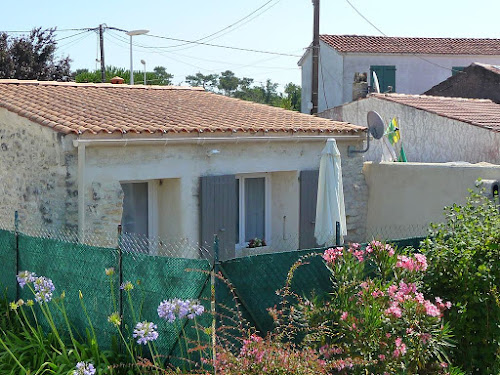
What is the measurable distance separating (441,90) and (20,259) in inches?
748

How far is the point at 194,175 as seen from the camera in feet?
39.2

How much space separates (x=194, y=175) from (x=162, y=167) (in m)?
0.59

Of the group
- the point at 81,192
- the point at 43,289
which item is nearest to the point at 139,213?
the point at 81,192

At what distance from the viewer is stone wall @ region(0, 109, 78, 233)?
1073cm

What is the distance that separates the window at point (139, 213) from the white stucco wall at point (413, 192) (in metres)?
3.96

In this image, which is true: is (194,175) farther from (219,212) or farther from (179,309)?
(179,309)

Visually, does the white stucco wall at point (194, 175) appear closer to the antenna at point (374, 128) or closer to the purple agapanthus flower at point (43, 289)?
the antenna at point (374, 128)

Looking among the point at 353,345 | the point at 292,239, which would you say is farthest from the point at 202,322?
the point at 292,239

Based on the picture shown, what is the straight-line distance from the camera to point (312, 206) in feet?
44.4

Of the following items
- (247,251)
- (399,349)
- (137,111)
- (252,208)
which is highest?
(137,111)

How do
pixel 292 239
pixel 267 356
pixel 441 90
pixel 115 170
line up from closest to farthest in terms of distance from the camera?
pixel 267 356, pixel 115 170, pixel 292 239, pixel 441 90

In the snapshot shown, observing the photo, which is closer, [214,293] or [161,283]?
[214,293]

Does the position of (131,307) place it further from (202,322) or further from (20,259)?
(20,259)

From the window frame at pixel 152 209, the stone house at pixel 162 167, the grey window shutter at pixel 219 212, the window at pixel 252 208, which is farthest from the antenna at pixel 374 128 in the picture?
the window frame at pixel 152 209
